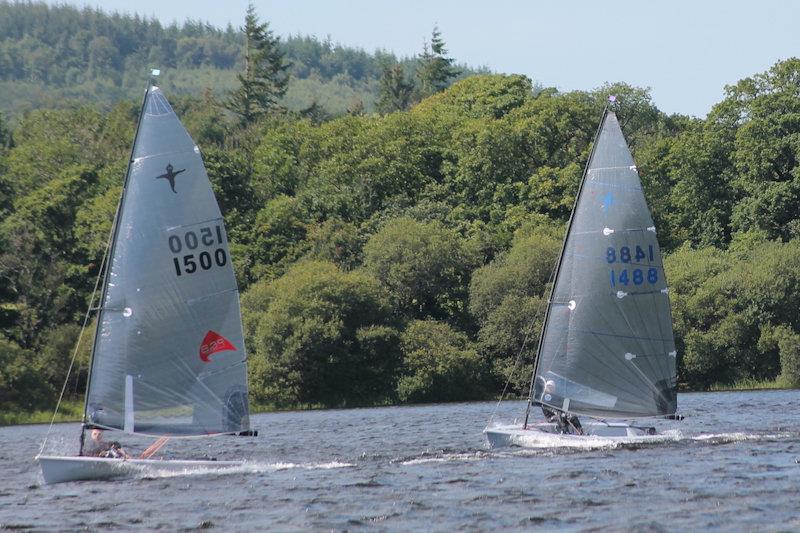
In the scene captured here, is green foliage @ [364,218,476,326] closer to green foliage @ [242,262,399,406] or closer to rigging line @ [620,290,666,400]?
green foliage @ [242,262,399,406]

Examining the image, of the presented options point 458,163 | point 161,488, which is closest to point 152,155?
point 161,488

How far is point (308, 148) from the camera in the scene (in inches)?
4535

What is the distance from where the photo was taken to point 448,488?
32.2 m

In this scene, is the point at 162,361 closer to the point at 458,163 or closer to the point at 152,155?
the point at 152,155

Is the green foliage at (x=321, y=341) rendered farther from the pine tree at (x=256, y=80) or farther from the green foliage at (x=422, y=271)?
the pine tree at (x=256, y=80)

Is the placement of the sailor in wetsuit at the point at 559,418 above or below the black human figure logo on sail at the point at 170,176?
below

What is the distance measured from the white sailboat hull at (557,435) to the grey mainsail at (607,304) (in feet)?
2.69

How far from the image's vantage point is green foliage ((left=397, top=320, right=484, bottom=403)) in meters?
76.7

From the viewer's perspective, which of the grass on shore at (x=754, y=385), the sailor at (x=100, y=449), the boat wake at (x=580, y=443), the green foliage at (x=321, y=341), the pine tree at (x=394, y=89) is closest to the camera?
the sailor at (x=100, y=449)

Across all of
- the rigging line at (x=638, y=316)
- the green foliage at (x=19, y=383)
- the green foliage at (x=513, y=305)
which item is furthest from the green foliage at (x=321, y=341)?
the rigging line at (x=638, y=316)

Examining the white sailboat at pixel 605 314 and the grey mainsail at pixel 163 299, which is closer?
the grey mainsail at pixel 163 299

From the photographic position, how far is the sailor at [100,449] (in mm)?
34906

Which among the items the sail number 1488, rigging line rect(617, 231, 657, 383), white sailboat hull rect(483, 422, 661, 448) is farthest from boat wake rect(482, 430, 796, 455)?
the sail number 1488

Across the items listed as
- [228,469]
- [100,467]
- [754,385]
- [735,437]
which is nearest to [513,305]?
[754,385]
